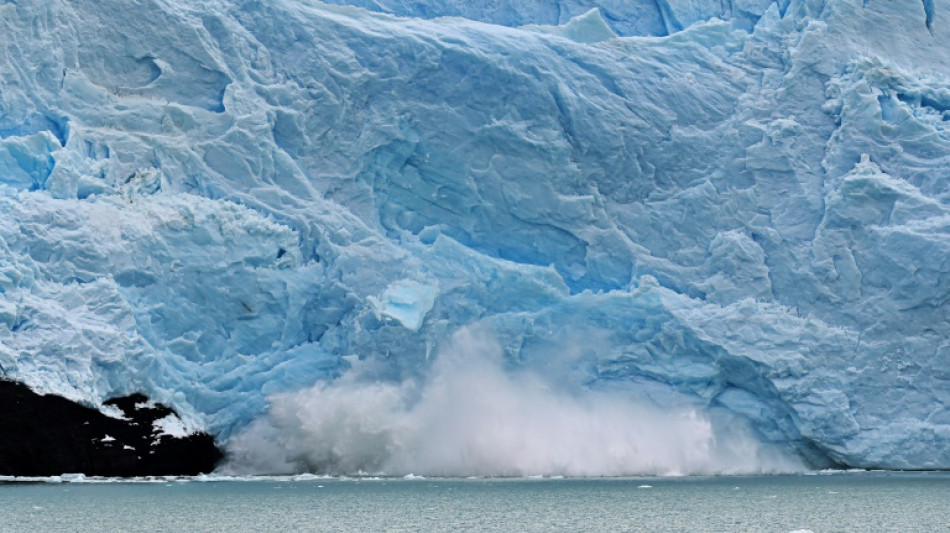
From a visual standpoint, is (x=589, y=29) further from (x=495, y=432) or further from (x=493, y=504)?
(x=493, y=504)

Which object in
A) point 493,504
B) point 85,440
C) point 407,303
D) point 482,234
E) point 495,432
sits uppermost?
point 482,234

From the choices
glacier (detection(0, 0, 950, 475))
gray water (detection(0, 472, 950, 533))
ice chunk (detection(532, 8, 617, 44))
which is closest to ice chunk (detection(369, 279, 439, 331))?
glacier (detection(0, 0, 950, 475))

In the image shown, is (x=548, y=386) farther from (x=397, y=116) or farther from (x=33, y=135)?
(x=33, y=135)

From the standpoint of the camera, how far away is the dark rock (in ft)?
48.2

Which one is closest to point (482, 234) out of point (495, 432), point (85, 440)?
Result: point (495, 432)

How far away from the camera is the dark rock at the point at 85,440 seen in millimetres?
14703

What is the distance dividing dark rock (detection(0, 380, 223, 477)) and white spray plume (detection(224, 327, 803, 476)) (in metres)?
0.72

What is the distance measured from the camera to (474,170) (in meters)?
17.8

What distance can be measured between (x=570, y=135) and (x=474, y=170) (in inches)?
53.2

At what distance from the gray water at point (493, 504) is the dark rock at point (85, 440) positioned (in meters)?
0.20

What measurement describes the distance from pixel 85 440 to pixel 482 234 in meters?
5.41

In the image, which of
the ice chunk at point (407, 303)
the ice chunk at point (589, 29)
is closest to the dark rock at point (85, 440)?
the ice chunk at point (407, 303)

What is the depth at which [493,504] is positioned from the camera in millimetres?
13789

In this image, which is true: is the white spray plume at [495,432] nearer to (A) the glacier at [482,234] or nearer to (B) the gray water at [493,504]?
(A) the glacier at [482,234]
